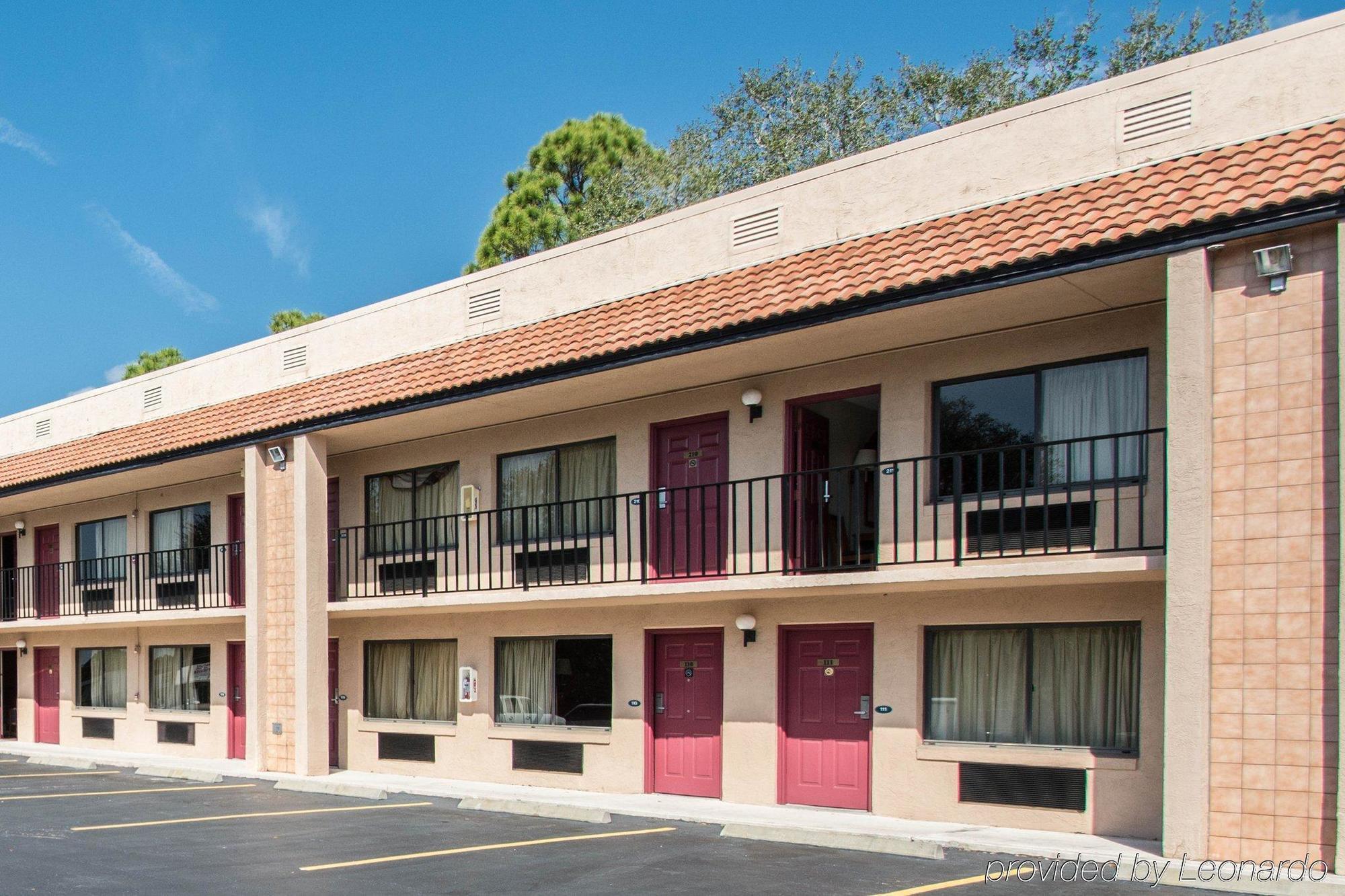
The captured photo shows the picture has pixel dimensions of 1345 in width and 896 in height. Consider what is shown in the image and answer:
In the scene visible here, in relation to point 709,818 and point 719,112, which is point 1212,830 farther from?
point 719,112

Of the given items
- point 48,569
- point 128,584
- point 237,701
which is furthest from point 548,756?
point 48,569

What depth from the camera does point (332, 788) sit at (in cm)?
1741

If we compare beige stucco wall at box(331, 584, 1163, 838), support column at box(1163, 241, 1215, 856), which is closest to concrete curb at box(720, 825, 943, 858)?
beige stucco wall at box(331, 584, 1163, 838)

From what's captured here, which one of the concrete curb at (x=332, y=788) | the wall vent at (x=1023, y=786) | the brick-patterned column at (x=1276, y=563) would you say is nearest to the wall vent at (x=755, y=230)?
the brick-patterned column at (x=1276, y=563)

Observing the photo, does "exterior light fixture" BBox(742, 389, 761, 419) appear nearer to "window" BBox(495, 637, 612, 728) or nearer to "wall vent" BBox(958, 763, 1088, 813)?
"window" BBox(495, 637, 612, 728)

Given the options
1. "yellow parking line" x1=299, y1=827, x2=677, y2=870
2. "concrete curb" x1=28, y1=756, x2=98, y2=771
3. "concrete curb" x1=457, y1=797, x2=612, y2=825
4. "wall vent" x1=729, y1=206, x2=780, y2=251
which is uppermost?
"wall vent" x1=729, y1=206, x2=780, y2=251

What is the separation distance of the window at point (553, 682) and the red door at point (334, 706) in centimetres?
344

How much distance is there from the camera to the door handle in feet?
46.2

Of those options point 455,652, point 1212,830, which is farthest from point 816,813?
point 455,652

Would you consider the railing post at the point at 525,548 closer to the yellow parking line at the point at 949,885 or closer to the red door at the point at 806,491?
the red door at the point at 806,491

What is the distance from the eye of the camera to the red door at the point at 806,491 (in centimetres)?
1473

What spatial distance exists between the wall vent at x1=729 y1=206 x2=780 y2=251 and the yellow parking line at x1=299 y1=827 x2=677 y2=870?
676 centimetres

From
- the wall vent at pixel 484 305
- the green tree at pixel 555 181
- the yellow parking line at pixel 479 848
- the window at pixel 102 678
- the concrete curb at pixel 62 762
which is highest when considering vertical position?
the green tree at pixel 555 181

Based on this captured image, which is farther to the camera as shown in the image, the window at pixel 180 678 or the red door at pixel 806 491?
the window at pixel 180 678
